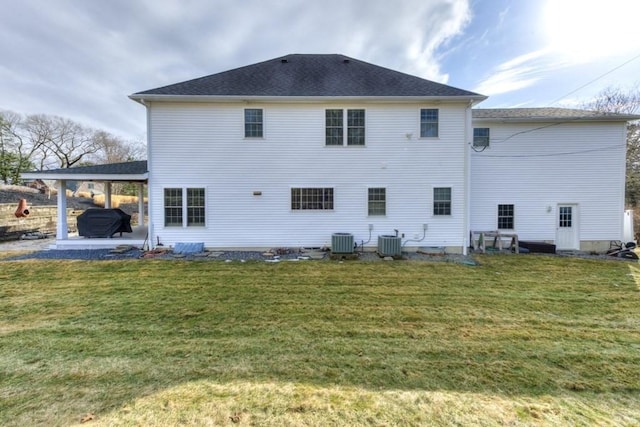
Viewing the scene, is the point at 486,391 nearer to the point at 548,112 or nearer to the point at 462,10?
the point at 548,112

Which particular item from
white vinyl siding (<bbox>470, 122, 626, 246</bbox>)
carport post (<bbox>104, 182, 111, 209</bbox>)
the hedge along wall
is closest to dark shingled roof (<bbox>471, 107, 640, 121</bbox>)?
white vinyl siding (<bbox>470, 122, 626, 246</bbox>)

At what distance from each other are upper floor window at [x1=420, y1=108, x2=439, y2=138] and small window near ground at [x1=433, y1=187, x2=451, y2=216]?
204cm

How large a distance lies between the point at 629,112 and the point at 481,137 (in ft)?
48.2

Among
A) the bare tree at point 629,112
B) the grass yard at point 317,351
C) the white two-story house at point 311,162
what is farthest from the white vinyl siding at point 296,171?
the bare tree at point 629,112

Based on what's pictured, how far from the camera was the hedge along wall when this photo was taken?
12.1m

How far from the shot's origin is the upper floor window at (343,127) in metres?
9.85

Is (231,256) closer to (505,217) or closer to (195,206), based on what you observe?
(195,206)

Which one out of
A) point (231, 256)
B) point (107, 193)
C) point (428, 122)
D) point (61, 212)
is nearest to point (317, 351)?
point (231, 256)

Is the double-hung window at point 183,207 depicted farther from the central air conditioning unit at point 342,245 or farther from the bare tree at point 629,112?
the bare tree at point 629,112

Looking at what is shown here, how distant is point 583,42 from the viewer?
9.73 metres

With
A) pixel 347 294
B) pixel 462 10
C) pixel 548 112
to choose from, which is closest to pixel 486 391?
pixel 347 294

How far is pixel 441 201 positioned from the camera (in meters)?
10.0

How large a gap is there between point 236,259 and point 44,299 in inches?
176

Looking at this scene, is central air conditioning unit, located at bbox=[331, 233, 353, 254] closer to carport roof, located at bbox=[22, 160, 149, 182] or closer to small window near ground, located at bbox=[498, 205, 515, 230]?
small window near ground, located at bbox=[498, 205, 515, 230]
